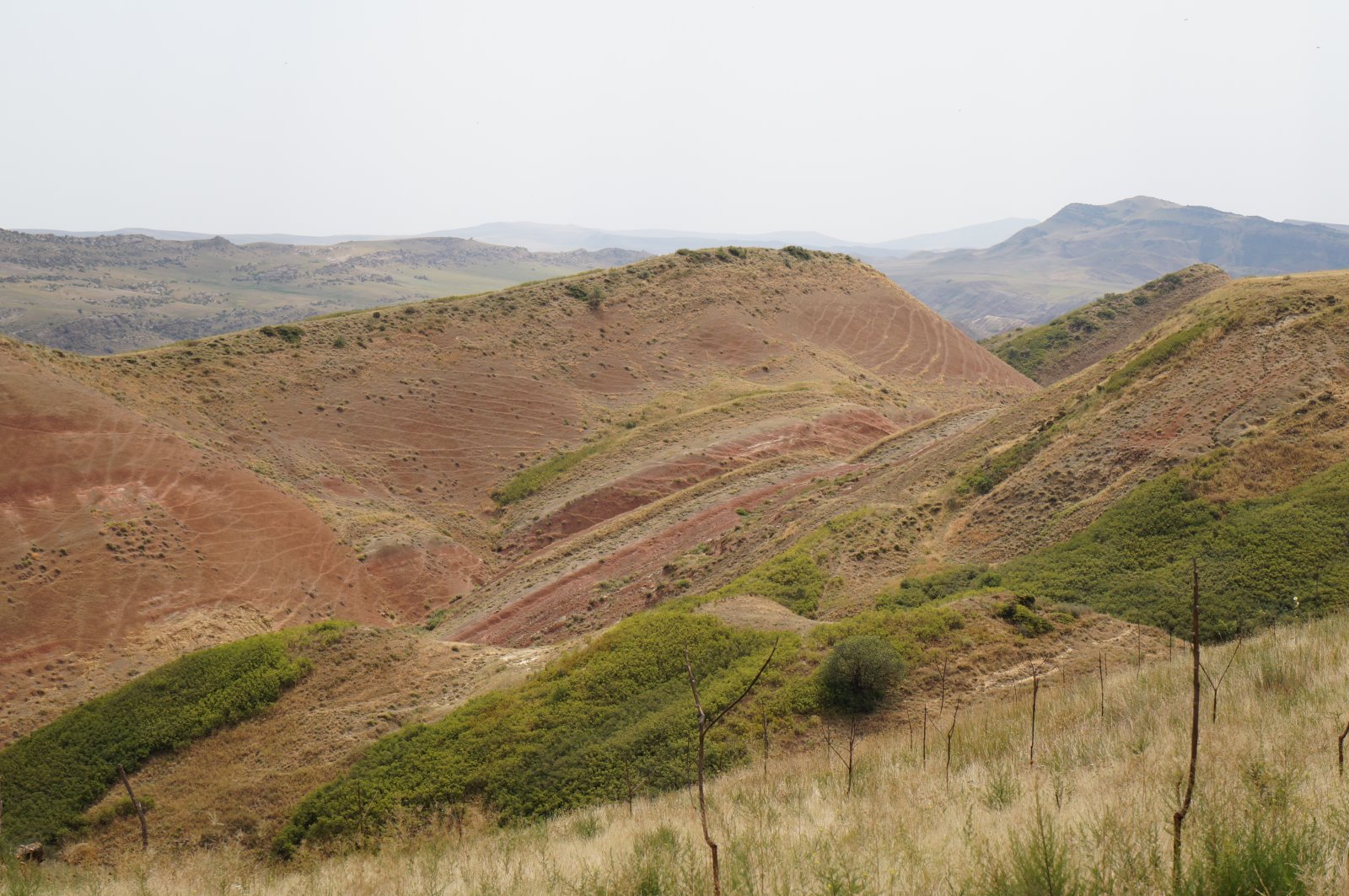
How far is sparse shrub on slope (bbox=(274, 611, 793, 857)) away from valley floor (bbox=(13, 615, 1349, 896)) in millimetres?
920

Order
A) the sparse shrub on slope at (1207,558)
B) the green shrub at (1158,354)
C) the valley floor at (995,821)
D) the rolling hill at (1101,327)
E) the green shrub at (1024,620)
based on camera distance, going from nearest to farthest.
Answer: the valley floor at (995,821), the sparse shrub on slope at (1207,558), the green shrub at (1024,620), the green shrub at (1158,354), the rolling hill at (1101,327)

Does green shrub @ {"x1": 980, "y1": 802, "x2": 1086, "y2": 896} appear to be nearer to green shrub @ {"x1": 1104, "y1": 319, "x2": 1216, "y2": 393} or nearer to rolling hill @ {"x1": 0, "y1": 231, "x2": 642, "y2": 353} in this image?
green shrub @ {"x1": 1104, "y1": 319, "x2": 1216, "y2": 393}

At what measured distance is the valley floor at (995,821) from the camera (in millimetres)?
4949

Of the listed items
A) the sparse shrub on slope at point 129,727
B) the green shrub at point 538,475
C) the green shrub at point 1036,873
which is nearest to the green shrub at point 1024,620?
the green shrub at point 1036,873

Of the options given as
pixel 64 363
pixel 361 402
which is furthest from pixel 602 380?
pixel 64 363

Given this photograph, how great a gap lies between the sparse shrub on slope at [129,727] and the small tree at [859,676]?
11.9m

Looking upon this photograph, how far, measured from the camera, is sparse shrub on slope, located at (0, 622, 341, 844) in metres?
15.5

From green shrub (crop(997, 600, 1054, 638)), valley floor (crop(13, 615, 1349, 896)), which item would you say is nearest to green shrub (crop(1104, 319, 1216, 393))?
green shrub (crop(997, 600, 1054, 638))

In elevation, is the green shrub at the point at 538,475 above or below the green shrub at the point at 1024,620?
below

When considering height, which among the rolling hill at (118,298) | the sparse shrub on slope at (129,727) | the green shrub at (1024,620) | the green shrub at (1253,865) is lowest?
the sparse shrub on slope at (129,727)

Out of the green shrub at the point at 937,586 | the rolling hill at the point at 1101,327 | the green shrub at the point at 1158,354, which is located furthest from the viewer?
the rolling hill at the point at 1101,327

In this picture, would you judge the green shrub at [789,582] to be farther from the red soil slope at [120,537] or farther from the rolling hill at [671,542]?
the red soil slope at [120,537]

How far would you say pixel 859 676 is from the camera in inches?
523

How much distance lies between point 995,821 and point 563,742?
8.42 meters
